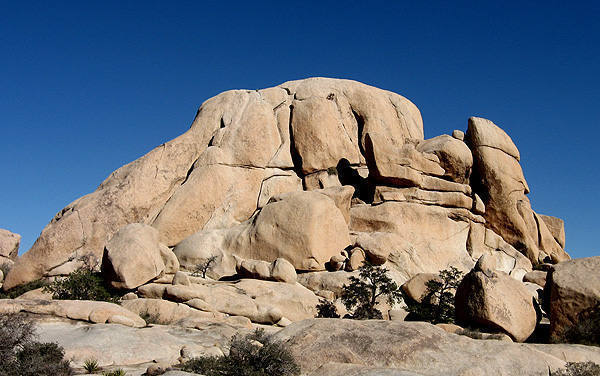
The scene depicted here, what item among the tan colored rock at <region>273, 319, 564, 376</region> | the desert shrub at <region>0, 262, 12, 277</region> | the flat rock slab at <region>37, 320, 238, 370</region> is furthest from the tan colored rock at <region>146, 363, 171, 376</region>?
the desert shrub at <region>0, 262, 12, 277</region>

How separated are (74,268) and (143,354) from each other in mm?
20950

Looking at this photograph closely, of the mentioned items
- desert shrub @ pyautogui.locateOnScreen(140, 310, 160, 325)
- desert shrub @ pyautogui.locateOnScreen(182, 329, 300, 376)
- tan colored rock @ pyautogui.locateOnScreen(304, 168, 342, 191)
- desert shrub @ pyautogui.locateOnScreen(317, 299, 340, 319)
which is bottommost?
desert shrub @ pyautogui.locateOnScreen(182, 329, 300, 376)

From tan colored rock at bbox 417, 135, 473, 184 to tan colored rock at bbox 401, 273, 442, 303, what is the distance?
13.1 metres

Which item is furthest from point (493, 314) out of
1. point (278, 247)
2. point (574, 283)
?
point (278, 247)

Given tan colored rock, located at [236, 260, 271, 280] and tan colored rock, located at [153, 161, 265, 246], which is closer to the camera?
tan colored rock, located at [236, 260, 271, 280]

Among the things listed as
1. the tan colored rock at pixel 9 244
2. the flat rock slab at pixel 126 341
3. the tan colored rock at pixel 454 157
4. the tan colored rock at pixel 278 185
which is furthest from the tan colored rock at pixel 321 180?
the tan colored rock at pixel 9 244

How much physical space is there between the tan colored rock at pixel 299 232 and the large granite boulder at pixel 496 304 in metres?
13.4

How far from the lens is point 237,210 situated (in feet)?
142

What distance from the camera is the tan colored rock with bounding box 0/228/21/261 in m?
51.0

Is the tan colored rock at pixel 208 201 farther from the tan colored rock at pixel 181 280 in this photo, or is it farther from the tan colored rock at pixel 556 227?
the tan colored rock at pixel 556 227

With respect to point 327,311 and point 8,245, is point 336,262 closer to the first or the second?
point 327,311

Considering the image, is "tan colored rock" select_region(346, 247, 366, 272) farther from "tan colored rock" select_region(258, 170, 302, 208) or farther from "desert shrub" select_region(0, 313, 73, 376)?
"desert shrub" select_region(0, 313, 73, 376)

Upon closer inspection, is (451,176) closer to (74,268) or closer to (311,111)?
(311,111)

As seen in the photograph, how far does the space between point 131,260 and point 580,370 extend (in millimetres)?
22213
